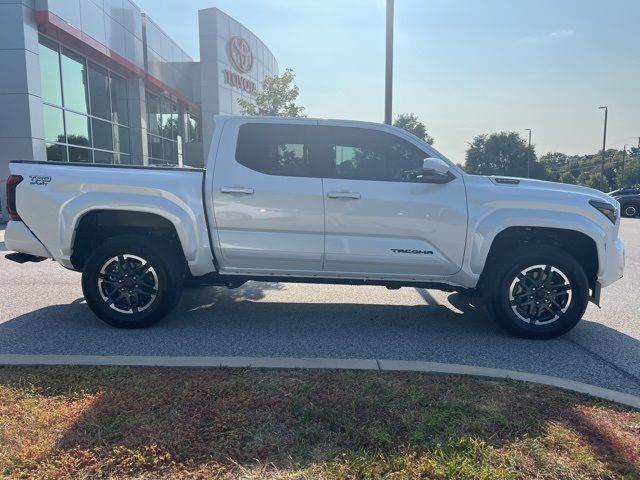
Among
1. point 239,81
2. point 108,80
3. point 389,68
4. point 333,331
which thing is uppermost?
point 239,81

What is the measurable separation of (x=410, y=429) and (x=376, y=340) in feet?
5.78

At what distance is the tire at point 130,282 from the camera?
4824 millimetres

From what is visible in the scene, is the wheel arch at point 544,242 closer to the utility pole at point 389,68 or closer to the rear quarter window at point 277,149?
the rear quarter window at point 277,149

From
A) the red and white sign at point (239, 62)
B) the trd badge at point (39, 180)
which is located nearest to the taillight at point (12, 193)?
the trd badge at point (39, 180)

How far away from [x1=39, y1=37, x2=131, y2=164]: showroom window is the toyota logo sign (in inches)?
249

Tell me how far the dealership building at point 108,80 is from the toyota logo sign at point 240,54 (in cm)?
5

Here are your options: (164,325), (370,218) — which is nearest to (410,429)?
(370,218)

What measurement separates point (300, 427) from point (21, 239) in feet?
12.0

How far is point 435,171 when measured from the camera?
463cm

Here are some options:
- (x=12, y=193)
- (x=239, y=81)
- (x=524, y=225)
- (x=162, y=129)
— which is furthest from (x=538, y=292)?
(x=162, y=129)

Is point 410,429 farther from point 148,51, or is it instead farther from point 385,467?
point 148,51

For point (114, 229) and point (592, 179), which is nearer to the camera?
point (114, 229)

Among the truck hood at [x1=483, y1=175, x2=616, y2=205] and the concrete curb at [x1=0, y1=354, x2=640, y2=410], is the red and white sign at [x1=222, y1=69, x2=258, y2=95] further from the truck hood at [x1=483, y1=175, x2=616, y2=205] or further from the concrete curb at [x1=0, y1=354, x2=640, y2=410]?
the concrete curb at [x1=0, y1=354, x2=640, y2=410]

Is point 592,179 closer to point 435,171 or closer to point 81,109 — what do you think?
point 81,109
